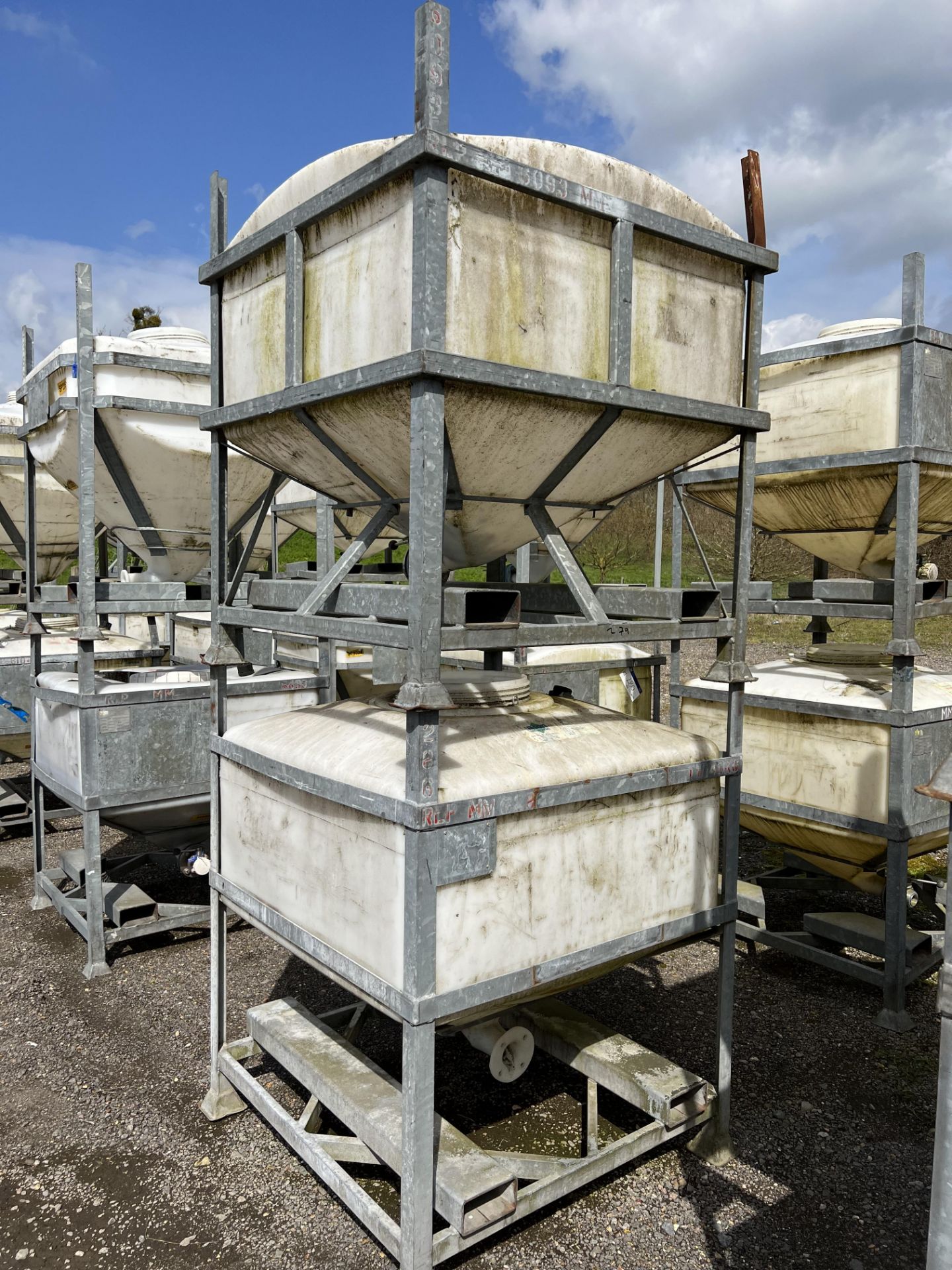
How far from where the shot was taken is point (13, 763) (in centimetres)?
1072

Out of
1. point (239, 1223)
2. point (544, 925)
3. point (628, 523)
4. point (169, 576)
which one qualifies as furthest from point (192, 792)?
point (628, 523)

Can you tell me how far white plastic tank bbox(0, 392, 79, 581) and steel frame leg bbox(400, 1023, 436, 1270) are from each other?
321 inches

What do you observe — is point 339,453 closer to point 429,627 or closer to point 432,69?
point 429,627

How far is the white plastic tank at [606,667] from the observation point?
825cm

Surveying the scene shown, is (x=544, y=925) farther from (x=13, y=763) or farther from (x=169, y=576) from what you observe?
(x=13, y=763)

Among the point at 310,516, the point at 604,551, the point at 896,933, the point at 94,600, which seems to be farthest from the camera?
the point at 604,551

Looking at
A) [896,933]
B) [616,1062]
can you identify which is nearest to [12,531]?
[616,1062]

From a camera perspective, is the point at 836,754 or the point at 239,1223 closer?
the point at 239,1223

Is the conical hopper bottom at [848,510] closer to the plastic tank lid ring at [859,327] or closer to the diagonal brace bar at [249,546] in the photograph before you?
the plastic tank lid ring at [859,327]

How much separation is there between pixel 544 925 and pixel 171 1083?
258cm

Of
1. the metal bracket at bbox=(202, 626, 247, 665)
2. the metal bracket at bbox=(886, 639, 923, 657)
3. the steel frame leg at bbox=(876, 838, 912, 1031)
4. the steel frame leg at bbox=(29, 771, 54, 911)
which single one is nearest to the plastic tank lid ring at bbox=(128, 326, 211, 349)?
the metal bracket at bbox=(202, 626, 247, 665)

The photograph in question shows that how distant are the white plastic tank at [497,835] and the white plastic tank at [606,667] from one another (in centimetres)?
373

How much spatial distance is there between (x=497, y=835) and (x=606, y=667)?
5617 millimetres

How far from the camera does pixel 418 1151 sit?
3.10 metres
